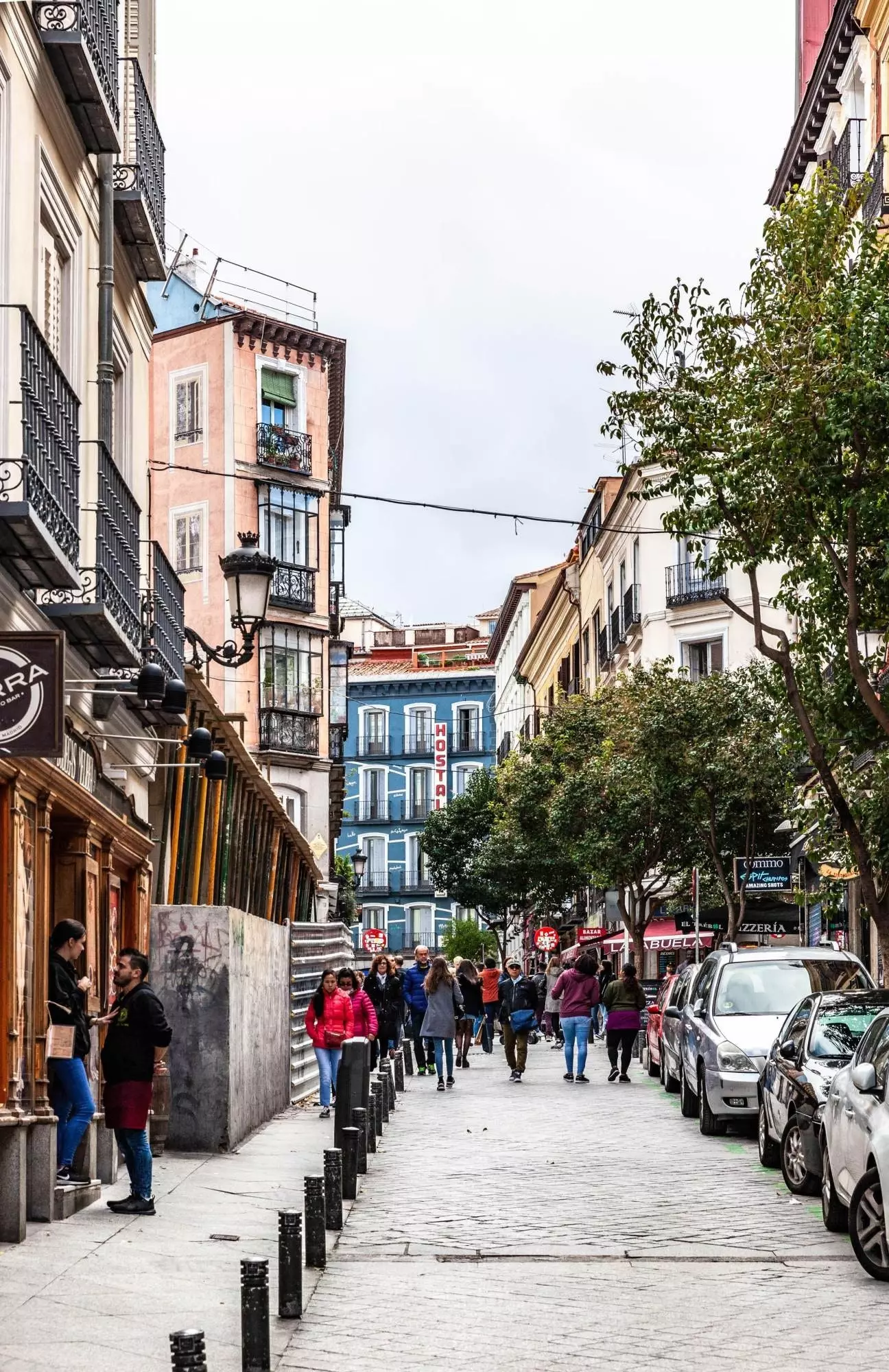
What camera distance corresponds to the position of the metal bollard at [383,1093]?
18.5m

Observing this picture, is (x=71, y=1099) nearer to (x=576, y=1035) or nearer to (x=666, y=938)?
(x=576, y=1035)

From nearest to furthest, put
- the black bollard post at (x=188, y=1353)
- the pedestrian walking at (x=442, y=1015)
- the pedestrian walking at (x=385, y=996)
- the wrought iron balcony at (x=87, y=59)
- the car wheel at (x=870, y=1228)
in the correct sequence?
the black bollard post at (x=188, y=1353)
the car wheel at (x=870, y=1228)
the wrought iron balcony at (x=87, y=59)
the pedestrian walking at (x=442, y=1015)
the pedestrian walking at (x=385, y=996)

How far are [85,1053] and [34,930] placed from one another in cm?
99

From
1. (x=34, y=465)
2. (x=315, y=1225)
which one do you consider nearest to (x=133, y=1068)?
(x=315, y=1225)

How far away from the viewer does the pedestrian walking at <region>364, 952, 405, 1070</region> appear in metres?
26.9

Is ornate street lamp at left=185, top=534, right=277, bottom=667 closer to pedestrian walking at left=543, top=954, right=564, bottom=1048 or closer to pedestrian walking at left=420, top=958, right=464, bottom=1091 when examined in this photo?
pedestrian walking at left=420, top=958, right=464, bottom=1091

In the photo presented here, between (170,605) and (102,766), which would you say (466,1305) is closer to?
(102,766)

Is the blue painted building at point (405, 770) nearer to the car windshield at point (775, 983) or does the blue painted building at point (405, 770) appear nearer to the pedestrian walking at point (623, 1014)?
the pedestrian walking at point (623, 1014)

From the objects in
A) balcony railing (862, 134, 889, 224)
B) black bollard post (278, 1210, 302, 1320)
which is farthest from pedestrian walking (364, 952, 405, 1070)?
black bollard post (278, 1210, 302, 1320)

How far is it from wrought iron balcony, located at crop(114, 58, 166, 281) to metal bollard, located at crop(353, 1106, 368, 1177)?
7.89 metres

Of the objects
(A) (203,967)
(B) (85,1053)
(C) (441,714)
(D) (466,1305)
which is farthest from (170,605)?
Result: (C) (441,714)

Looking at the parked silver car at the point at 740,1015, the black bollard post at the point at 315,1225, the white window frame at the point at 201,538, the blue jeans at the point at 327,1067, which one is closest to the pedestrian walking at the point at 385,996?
the blue jeans at the point at 327,1067

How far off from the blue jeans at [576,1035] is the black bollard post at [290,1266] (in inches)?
668

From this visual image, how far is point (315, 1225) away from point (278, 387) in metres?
42.9
